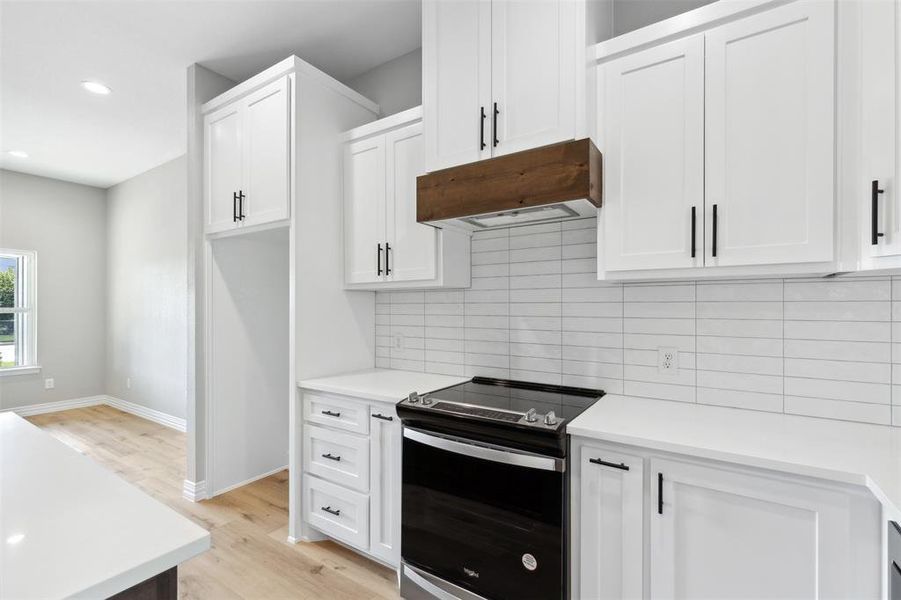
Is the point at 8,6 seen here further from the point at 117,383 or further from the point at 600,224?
the point at 117,383

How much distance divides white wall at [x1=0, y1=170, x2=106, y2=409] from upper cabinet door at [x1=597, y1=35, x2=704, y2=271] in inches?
261

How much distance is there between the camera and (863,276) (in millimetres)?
1567

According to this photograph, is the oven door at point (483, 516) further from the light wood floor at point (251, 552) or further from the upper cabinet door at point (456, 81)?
the upper cabinet door at point (456, 81)

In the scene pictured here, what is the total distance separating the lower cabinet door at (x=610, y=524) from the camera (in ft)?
4.89

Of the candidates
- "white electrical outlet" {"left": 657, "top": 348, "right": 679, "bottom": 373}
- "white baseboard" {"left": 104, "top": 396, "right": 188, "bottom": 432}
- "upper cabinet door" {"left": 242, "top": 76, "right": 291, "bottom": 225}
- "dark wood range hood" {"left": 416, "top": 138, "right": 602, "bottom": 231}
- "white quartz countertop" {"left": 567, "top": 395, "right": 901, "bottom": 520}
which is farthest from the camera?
Result: "white baseboard" {"left": 104, "top": 396, "right": 188, "bottom": 432}

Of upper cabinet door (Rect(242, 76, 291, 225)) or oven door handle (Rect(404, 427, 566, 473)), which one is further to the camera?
upper cabinet door (Rect(242, 76, 291, 225))

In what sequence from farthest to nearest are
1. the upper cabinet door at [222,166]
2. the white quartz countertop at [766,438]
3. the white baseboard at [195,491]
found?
the white baseboard at [195,491]
the upper cabinet door at [222,166]
the white quartz countertop at [766,438]

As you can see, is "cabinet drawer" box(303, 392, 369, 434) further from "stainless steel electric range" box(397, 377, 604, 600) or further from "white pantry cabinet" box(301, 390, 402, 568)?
"stainless steel electric range" box(397, 377, 604, 600)

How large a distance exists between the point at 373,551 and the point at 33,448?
1496 millimetres

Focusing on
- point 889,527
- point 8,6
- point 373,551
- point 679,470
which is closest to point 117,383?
point 8,6

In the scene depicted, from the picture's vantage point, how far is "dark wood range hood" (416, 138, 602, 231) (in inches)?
66.9

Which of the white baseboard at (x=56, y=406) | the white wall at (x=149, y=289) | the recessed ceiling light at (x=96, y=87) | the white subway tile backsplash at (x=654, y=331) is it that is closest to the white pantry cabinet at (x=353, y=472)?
the white subway tile backsplash at (x=654, y=331)

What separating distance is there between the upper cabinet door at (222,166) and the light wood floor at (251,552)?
6.10 ft

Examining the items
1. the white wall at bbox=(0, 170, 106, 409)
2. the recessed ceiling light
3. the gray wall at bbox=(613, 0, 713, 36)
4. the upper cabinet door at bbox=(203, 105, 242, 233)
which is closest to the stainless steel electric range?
the gray wall at bbox=(613, 0, 713, 36)
